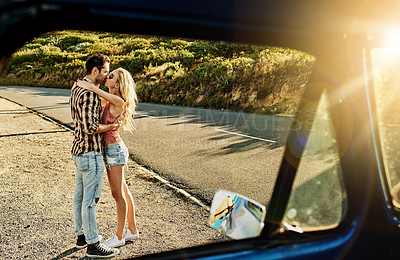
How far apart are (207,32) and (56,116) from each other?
1439 centimetres

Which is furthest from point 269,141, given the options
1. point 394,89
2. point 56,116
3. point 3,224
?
point 56,116

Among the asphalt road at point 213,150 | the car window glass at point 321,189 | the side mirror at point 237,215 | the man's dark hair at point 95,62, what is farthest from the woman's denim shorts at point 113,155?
the car window glass at point 321,189

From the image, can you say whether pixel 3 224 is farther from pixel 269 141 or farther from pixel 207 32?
pixel 269 141

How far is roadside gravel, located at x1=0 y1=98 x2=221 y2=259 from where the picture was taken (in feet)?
12.1

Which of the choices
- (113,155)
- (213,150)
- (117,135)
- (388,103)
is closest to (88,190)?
(113,155)

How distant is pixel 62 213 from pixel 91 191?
5.20 ft

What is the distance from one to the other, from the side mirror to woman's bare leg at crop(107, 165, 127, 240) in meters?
2.30

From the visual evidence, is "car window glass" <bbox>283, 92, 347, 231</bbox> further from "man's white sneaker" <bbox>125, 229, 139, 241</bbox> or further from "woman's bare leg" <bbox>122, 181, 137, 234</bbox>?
"man's white sneaker" <bbox>125, 229, 139, 241</bbox>

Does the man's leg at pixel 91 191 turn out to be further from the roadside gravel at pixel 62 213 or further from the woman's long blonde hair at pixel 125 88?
the woman's long blonde hair at pixel 125 88

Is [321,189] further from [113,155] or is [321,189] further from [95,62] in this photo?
[95,62]

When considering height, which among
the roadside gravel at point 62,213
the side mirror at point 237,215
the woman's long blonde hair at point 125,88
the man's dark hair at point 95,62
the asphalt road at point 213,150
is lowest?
the roadside gravel at point 62,213

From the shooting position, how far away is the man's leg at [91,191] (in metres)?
3.32

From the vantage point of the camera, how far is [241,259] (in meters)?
0.94

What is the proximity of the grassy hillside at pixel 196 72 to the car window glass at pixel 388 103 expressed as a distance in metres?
2.18
